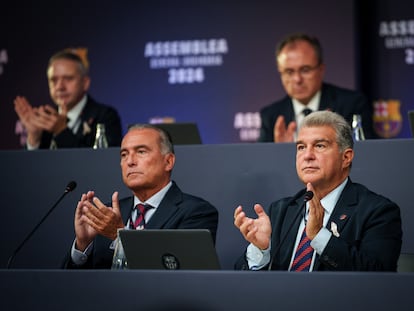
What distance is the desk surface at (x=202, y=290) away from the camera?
275 cm

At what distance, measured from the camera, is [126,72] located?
714 centimetres

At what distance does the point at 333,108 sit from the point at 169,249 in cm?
231

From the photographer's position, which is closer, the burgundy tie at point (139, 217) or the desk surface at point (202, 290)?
the desk surface at point (202, 290)

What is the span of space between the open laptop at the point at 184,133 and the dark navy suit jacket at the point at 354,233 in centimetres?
111

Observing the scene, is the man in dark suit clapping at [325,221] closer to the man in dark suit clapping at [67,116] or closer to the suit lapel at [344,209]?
the suit lapel at [344,209]

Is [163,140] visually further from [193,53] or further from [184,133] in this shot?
[193,53]

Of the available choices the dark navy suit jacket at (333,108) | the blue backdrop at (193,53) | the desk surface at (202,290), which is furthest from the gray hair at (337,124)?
the blue backdrop at (193,53)

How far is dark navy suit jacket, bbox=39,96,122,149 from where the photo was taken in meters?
5.36

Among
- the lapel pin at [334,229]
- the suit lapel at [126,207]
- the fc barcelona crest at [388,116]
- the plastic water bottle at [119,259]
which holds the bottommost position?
the plastic water bottle at [119,259]

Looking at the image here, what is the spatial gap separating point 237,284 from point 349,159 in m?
1.17

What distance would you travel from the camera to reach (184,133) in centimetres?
499

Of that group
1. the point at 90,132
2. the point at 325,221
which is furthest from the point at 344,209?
the point at 90,132

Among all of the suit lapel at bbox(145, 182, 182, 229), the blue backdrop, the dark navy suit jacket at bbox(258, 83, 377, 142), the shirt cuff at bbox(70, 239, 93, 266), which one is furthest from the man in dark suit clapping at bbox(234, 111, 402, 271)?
the blue backdrop

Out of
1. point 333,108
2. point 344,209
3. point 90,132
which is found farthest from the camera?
point 90,132
